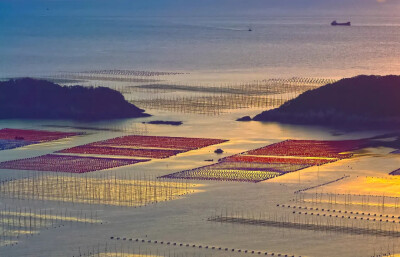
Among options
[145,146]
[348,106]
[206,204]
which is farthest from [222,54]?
[206,204]

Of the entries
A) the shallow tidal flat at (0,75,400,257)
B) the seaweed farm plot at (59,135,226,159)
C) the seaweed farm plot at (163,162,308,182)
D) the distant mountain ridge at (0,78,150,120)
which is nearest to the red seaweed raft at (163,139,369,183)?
the seaweed farm plot at (163,162,308,182)

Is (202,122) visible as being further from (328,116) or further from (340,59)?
(340,59)

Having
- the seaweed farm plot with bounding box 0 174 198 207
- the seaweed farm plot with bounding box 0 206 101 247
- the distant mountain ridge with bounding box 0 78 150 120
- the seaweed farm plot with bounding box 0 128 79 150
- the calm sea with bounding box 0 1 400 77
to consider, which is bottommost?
the seaweed farm plot with bounding box 0 206 101 247

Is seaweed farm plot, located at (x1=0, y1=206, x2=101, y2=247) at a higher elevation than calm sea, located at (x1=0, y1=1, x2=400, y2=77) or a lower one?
lower

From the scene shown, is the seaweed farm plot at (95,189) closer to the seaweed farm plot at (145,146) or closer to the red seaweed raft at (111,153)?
the red seaweed raft at (111,153)

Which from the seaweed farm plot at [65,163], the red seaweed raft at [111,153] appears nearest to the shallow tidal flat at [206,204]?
the red seaweed raft at [111,153]

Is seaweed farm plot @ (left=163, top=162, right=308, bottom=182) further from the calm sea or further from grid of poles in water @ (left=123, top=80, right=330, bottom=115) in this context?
the calm sea
